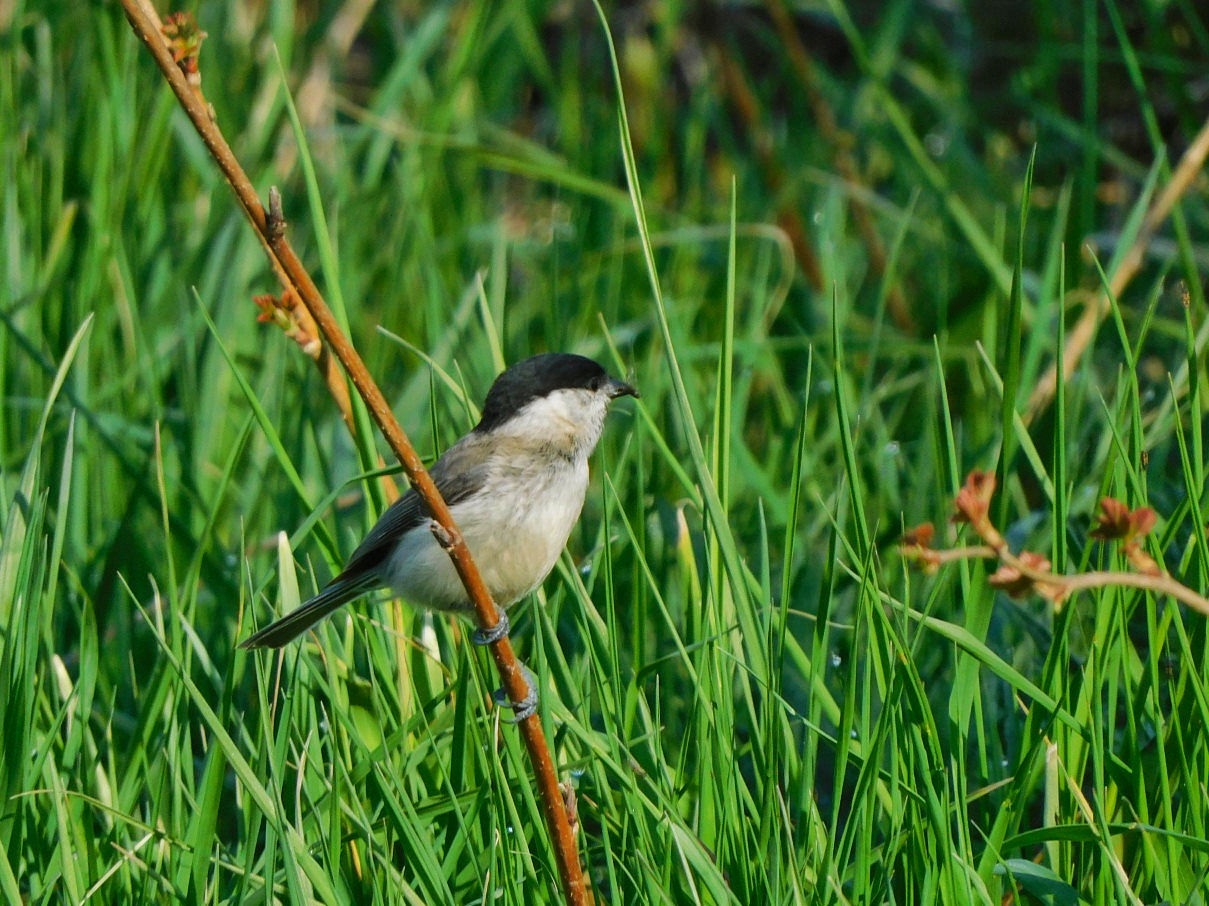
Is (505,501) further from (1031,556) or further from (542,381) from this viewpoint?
(1031,556)

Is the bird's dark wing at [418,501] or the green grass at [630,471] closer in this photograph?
→ the green grass at [630,471]

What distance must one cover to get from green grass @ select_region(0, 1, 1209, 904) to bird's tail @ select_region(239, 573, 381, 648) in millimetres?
52

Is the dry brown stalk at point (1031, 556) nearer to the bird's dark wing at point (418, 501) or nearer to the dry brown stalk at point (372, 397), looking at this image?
the dry brown stalk at point (372, 397)

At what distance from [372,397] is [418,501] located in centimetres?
95

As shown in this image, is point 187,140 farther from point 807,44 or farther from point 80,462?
point 807,44

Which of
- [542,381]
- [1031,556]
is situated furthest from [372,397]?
[542,381]

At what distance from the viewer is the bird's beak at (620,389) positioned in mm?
2660

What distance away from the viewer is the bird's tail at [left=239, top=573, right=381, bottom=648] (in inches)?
87.9

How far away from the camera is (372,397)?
1.61 meters

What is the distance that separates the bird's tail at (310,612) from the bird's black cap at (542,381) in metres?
0.36

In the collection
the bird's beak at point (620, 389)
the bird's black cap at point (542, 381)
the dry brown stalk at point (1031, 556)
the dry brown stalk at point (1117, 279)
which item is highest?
the dry brown stalk at point (1031, 556)

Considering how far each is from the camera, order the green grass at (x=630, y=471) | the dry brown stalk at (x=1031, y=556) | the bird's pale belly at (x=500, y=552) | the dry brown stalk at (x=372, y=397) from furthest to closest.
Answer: the bird's pale belly at (x=500, y=552) < the green grass at (x=630, y=471) < the dry brown stalk at (x=372, y=397) < the dry brown stalk at (x=1031, y=556)

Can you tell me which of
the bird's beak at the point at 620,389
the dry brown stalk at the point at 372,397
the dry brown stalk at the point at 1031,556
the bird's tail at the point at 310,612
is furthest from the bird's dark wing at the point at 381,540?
the dry brown stalk at the point at 1031,556

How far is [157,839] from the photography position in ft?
7.13
